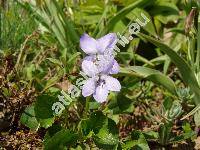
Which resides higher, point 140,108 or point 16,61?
point 16,61

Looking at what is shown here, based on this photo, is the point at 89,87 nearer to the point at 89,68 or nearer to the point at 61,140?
the point at 89,68

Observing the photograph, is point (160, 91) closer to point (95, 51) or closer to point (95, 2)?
point (95, 2)

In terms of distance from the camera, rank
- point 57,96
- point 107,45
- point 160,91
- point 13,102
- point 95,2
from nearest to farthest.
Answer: point 107,45 < point 57,96 < point 13,102 < point 160,91 < point 95,2

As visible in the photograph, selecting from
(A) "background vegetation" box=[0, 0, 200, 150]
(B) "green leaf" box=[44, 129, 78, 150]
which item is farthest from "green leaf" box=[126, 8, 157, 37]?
(B) "green leaf" box=[44, 129, 78, 150]

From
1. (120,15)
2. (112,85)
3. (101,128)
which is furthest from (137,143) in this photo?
(120,15)

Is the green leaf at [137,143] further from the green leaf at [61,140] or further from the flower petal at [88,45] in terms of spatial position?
the flower petal at [88,45]

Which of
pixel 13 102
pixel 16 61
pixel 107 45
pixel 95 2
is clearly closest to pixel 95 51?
pixel 107 45

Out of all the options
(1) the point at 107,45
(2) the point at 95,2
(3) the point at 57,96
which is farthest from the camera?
(2) the point at 95,2
